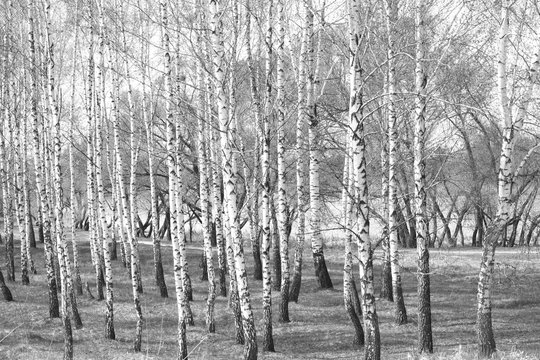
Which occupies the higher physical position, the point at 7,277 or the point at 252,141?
the point at 252,141

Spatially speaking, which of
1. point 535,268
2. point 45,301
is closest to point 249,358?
point 45,301

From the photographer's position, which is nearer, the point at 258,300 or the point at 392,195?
the point at 392,195

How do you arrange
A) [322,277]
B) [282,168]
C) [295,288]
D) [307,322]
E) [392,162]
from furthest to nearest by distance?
[322,277]
[295,288]
[307,322]
[282,168]
[392,162]

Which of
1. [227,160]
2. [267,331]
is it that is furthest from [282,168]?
[227,160]

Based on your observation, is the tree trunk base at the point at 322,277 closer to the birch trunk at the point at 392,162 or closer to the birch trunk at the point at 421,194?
the birch trunk at the point at 392,162

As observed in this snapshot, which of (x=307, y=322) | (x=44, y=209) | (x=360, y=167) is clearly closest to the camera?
(x=360, y=167)

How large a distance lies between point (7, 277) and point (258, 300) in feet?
32.6

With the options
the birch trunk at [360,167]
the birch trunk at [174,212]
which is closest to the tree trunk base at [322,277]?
the birch trunk at [174,212]

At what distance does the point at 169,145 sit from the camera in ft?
40.8

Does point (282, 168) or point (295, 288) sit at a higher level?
point (282, 168)

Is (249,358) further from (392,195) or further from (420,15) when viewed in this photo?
(420,15)

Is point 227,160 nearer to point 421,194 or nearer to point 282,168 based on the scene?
point 421,194

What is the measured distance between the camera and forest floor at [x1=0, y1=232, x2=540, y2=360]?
12742 mm

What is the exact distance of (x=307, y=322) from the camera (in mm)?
15312
